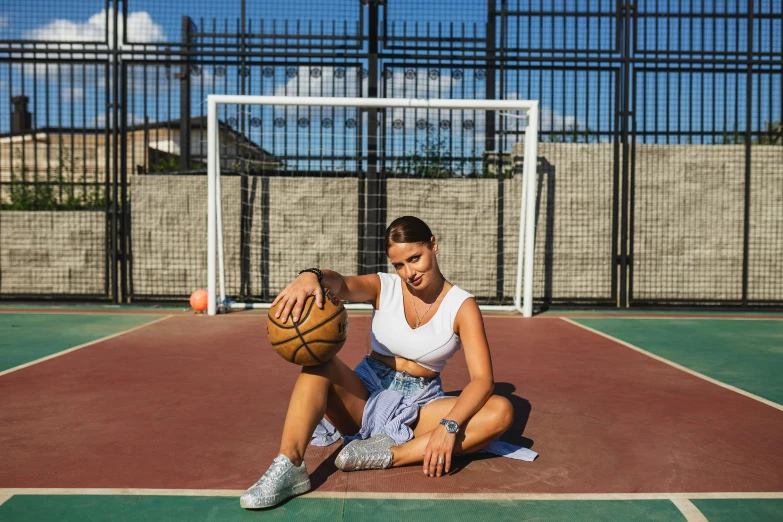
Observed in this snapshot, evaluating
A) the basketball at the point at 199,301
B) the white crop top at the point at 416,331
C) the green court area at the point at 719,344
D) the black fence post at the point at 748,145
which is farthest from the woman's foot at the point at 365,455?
the black fence post at the point at 748,145

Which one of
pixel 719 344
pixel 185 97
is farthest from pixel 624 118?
pixel 185 97

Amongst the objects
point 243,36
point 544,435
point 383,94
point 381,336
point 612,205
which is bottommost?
point 544,435

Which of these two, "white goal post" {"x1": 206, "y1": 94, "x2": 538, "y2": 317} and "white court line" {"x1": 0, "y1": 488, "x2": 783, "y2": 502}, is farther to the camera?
"white goal post" {"x1": 206, "y1": 94, "x2": 538, "y2": 317}

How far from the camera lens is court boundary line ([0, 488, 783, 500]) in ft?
9.30

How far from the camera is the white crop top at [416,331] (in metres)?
3.24

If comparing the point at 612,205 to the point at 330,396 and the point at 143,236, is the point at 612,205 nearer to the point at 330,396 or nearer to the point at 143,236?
the point at 143,236

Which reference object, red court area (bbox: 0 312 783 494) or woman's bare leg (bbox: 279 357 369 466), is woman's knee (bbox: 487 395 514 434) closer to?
red court area (bbox: 0 312 783 494)

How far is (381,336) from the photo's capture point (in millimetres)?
3373

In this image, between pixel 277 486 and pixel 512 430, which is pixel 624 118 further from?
pixel 277 486

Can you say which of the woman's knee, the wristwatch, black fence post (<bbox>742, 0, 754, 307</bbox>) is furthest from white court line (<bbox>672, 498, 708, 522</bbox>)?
black fence post (<bbox>742, 0, 754, 307</bbox>)

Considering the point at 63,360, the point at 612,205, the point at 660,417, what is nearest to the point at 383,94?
the point at 612,205

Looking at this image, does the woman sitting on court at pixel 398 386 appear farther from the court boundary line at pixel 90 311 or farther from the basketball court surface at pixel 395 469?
the court boundary line at pixel 90 311

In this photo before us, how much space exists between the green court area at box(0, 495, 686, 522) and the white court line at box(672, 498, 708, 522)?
24 mm

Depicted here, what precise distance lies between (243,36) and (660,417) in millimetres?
8320
